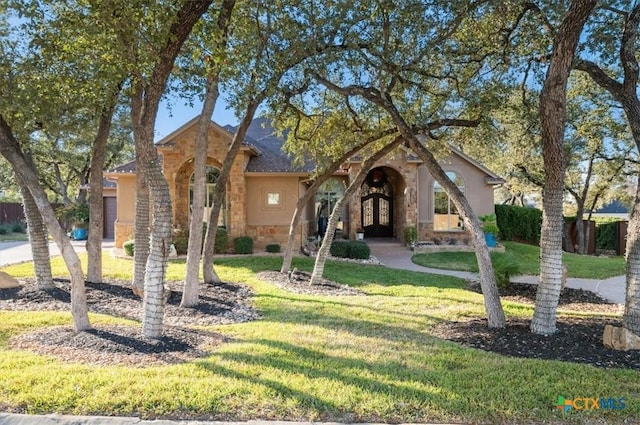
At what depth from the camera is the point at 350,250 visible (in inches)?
611

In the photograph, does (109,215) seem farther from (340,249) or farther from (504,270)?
(504,270)

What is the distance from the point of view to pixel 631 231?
225 inches

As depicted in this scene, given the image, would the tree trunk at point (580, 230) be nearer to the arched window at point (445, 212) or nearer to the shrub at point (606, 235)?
the shrub at point (606, 235)

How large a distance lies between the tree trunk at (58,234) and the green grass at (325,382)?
2.40ft

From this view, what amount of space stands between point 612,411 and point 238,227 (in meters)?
13.7

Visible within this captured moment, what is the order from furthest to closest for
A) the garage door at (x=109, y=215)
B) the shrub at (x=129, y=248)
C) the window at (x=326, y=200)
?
the garage door at (x=109, y=215) < the window at (x=326, y=200) < the shrub at (x=129, y=248)

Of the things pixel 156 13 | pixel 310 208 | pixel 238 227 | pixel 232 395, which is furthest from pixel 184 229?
pixel 232 395

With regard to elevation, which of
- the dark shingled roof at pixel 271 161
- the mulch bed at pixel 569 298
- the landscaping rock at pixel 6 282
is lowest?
the mulch bed at pixel 569 298

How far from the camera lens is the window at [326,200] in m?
20.3

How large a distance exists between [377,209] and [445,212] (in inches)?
153

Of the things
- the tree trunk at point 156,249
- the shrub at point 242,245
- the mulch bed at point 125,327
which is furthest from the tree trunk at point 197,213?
the shrub at point 242,245

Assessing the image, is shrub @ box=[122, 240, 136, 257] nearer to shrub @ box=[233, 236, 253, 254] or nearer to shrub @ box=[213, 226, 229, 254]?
shrub @ box=[213, 226, 229, 254]

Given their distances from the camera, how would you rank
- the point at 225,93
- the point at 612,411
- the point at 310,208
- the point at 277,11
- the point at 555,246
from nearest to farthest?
the point at 612,411 < the point at 555,246 < the point at 277,11 < the point at 225,93 < the point at 310,208

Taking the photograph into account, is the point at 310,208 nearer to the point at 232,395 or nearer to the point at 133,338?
the point at 133,338
